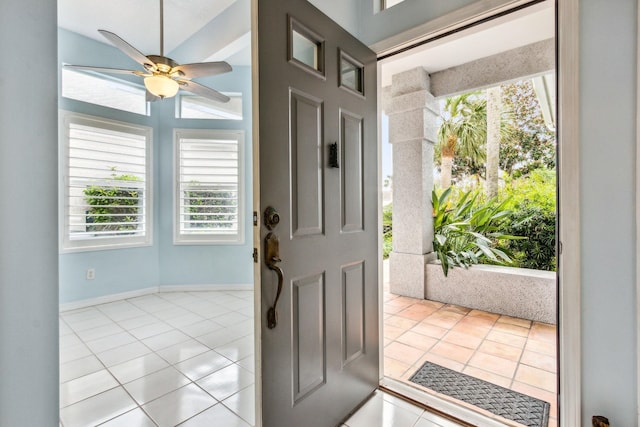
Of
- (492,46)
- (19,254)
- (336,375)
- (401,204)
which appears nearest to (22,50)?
(19,254)

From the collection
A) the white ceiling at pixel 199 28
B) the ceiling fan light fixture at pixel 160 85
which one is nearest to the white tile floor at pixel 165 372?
the ceiling fan light fixture at pixel 160 85

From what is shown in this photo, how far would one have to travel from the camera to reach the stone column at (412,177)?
3.82 metres

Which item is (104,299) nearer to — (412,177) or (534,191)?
(412,177)

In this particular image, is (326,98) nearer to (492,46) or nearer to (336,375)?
(336,375)

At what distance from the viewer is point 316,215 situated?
1493mm

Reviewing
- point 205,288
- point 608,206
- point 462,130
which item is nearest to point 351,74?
point 608,206

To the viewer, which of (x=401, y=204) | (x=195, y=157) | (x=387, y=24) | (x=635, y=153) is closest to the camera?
(x=635, y=153)

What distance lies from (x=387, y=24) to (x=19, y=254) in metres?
2.04

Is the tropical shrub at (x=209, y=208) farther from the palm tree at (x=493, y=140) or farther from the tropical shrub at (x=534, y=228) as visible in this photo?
the palm tree at (x=493, y=140)

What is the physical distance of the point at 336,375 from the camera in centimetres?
161

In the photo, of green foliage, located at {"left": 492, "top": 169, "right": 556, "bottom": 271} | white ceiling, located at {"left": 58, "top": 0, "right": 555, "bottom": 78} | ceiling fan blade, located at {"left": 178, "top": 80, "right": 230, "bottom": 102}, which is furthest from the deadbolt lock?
green foliage, located at {"left": 492, "top": 169, "right": 556, "bottom": 271}

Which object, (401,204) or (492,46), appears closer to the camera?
(492,46)

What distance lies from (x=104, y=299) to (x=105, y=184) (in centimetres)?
145

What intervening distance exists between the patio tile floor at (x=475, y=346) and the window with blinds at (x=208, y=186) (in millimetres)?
2545
